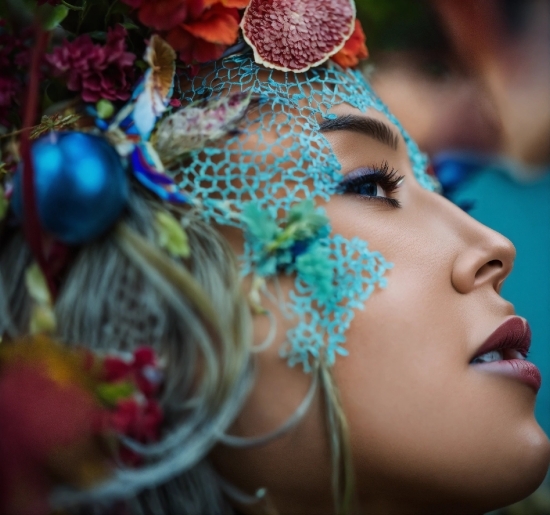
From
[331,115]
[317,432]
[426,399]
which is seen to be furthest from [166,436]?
[331,115]

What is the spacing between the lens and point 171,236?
781 millimetres

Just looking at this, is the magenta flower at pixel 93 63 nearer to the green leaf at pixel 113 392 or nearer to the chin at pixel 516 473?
the green leaf at pixel 113 392

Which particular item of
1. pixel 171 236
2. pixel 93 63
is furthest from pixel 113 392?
pixel 93 63

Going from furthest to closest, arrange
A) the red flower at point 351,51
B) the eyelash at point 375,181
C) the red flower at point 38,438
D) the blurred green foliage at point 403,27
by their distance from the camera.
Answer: the blurred green foliage at point 403,27
the red flower at point 351,51
the eyelash at point 375,181
the red flower at point 38,438

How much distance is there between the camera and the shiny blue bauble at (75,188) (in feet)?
2.39

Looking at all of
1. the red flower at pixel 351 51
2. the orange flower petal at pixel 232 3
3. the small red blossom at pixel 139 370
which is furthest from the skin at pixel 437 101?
the small red blossom at pixel 139 370

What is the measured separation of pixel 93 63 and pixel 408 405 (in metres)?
0.67

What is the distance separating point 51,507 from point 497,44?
1.50 metres

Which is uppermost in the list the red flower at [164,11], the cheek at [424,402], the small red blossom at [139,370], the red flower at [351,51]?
the red flower at [164,11]

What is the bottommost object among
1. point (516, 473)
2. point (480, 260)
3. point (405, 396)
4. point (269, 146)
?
point (516, 473)

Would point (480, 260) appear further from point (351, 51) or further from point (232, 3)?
point (232, 3)

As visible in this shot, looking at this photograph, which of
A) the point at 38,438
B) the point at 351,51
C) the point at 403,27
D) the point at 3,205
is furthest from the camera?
the point at 403,27

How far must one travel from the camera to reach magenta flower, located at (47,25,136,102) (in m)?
0.88

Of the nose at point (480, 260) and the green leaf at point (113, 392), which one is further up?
the nose at point (480, 260)
